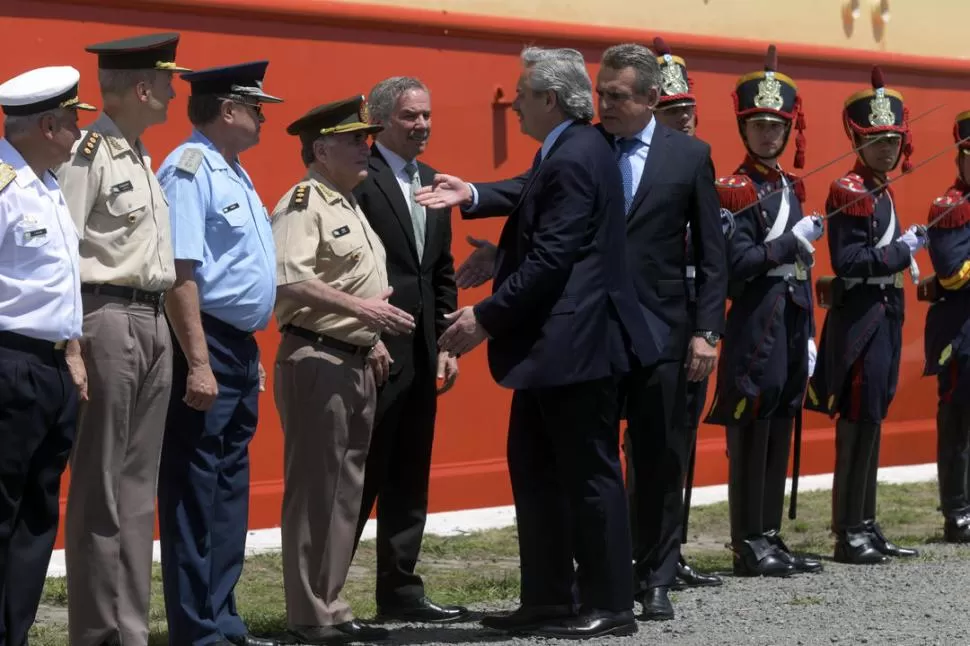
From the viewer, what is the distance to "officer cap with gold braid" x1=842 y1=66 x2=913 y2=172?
8492 mm

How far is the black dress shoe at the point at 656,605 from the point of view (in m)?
6.68

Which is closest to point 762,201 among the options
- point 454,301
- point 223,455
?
point 454,301

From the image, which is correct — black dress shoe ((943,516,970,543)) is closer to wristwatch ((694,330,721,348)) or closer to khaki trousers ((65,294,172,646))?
wristwatch ((694,330,721,348))

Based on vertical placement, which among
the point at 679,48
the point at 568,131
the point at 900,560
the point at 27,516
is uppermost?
the point at 679,48

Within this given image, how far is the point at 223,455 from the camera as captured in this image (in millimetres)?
6051

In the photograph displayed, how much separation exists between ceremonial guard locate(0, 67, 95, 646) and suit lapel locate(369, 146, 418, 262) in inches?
69.3

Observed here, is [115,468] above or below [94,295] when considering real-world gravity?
below

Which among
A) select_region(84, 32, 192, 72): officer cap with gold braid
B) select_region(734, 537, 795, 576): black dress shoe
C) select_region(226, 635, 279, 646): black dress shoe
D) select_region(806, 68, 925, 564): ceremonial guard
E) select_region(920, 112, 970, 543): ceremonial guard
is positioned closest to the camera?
select_region(84, 32, 192, 72): officer cap with gold braid

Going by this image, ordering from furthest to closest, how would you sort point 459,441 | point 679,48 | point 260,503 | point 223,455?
point 679,48
point 459,441
point 260,503
point 223,455

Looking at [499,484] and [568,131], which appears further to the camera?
[499,484]

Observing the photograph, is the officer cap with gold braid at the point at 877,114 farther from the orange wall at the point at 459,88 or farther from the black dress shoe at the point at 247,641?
the black dress shoe at the point at 247,641

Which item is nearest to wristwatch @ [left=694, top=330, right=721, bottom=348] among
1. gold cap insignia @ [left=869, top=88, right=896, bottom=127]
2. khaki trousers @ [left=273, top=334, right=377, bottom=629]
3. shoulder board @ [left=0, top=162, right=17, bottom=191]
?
khaki trousers @ [left=273, top=334, right=377, bottom=629]

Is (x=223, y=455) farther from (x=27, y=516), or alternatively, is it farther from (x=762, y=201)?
(x=762, y=201)

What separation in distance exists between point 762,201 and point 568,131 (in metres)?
→ 1.83
